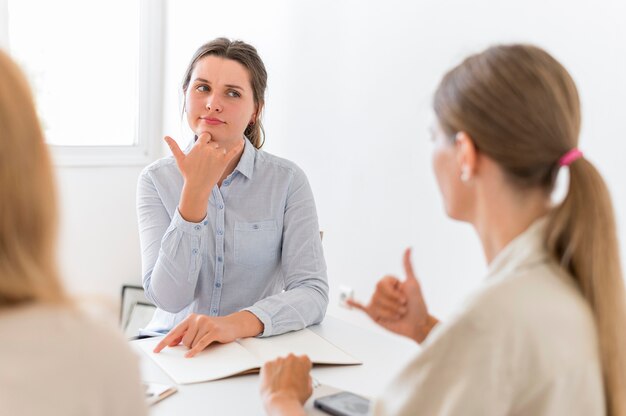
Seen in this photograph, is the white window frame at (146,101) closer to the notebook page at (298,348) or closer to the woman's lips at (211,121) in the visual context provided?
the woman's lips at (211,121)

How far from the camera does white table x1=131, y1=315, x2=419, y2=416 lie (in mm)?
1239

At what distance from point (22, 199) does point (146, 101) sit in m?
3.20

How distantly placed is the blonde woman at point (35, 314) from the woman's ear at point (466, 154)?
1.70ft

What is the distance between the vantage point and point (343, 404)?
1.24 meters

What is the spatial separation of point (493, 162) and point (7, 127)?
612 mm

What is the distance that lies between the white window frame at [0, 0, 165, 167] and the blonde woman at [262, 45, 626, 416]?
9.51ft

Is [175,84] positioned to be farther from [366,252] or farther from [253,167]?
[253,167]

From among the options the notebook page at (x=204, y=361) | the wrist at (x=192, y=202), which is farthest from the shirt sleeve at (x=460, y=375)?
the wrist at (x=192, y=202)

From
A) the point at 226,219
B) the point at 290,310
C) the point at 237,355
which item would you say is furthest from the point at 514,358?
the point at 226,219

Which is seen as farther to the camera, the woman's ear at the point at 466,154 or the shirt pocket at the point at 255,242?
the shirt pocket at the point at 255,242

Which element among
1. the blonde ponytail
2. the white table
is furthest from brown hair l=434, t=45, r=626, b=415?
the white table

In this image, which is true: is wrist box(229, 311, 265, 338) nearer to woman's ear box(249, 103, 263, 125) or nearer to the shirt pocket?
the shirt pocket

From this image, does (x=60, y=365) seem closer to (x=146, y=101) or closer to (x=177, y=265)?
(x=177, y=265)

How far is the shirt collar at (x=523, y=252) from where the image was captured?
946 millimetres
